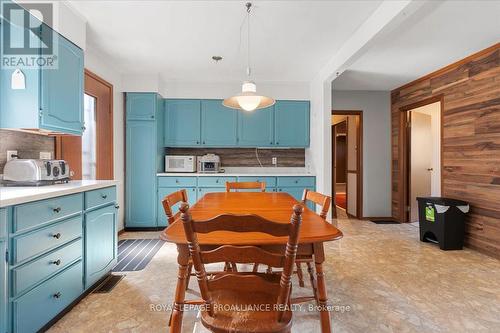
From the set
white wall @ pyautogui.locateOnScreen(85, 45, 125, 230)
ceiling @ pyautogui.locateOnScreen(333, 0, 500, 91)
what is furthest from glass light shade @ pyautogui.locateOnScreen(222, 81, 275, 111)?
white wall @ pyautogui.locateOnScreen(85, 45, 125, 230)

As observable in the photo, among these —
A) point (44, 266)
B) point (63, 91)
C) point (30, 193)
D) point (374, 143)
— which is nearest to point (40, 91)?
point (63, 91)

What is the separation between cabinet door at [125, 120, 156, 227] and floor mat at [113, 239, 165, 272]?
56 centimetres

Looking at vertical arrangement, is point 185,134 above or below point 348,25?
below

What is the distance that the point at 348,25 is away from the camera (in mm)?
2506

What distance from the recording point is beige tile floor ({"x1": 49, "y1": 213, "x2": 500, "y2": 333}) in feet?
5.58

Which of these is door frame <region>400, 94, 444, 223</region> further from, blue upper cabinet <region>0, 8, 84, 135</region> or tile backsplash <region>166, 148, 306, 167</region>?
blue upper cabinet <region>0, 8, 84, 135</region>

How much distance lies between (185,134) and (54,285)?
288cm

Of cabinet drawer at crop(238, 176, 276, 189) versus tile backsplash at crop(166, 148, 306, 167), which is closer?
cabinet drawer at crop(238, 176, 276, 189)

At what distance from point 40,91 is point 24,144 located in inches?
22.5

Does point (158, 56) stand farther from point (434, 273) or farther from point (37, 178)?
point (434, 273)

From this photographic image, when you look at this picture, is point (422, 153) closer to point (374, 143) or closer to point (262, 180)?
point (374, 143)

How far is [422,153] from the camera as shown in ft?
15.1

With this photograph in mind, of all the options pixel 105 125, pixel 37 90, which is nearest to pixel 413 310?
pixel 37 90

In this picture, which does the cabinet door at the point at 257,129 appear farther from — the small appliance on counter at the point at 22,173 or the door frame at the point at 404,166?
the small appliance on counter at the point at 22,173
